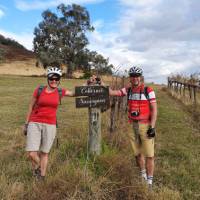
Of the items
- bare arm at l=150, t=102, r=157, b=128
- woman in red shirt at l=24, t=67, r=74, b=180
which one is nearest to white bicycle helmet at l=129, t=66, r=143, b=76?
bare arm at l=150, t=102, r=157, b=128

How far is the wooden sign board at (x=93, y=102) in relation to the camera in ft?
18.9

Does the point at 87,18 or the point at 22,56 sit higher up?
the point at 87,18

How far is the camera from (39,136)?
523cm

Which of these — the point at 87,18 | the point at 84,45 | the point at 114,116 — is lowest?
the point at 114,116

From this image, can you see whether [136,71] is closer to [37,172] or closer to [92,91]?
[92,91]

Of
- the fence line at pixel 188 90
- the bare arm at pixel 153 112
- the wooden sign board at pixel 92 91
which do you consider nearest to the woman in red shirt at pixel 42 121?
the wooden sign board at pixel 92 91

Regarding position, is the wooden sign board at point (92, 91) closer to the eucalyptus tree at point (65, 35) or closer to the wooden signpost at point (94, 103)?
the wooden signpost at point (94, 103)

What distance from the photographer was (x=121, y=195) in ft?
16.1

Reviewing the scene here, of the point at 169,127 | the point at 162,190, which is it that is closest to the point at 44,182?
the point at 162,190

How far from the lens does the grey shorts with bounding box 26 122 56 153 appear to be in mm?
5164

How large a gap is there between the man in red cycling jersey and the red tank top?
120 centimetres

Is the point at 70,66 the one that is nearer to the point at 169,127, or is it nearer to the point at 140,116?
the point at 169,127

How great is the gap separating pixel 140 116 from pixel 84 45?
50.9m

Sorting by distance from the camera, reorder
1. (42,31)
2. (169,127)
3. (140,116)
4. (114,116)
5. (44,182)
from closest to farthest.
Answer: (44,182), (140,116), (114,116), (169,127), (42,31)
